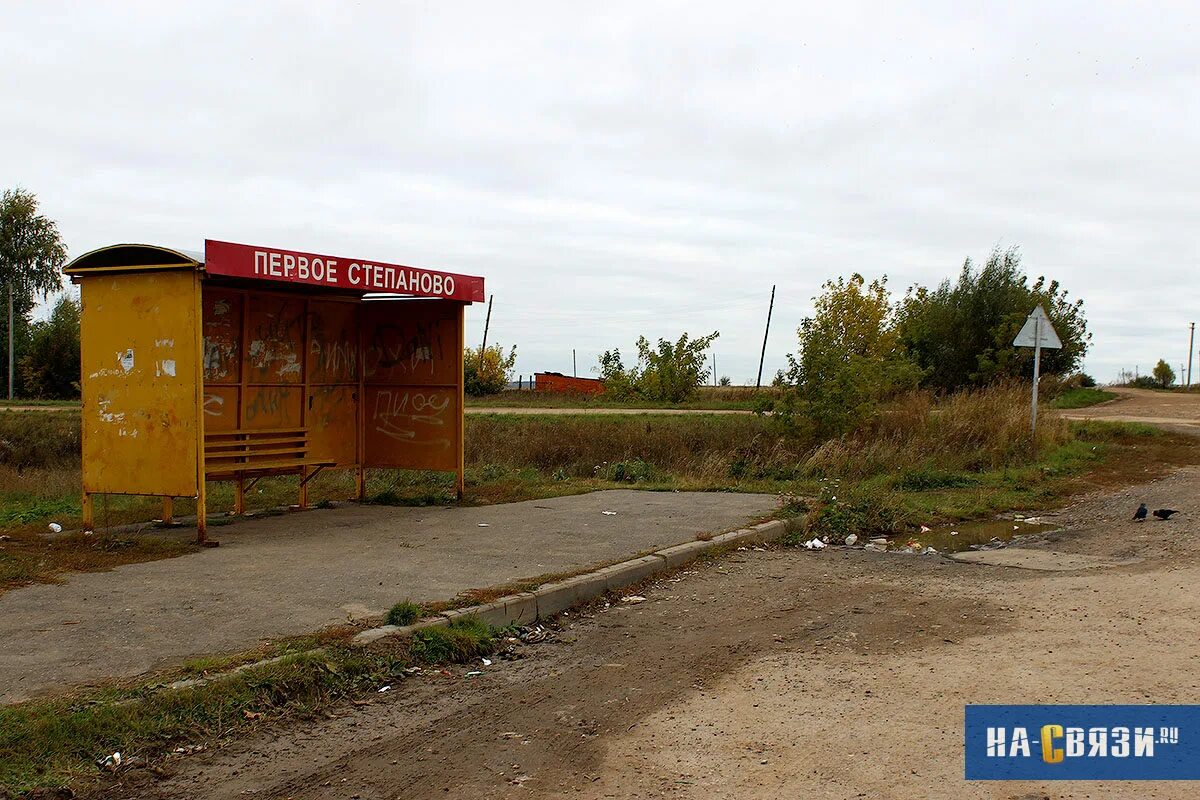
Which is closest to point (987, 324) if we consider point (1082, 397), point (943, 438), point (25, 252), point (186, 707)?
point (1082, 397)

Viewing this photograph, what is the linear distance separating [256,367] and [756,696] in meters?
7.56

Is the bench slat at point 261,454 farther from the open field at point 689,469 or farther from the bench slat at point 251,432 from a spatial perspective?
the open field at point 689,469

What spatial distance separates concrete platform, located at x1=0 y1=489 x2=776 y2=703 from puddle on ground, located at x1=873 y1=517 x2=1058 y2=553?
6.03 feet

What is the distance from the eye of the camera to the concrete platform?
18.2 feet

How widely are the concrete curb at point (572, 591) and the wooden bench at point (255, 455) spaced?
14.3 ft

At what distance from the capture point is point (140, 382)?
9117 millimetres

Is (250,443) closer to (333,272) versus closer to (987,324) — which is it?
(333,272)

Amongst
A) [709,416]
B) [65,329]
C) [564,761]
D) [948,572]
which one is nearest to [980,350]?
[709,416]

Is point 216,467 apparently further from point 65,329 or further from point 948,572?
point 65,329

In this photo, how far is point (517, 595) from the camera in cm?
700

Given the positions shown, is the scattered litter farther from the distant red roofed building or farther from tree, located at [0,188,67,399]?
tree, located at [0,188,67,399]

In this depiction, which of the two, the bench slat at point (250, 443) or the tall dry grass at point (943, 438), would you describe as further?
the tall dry grass at point (943, 438)

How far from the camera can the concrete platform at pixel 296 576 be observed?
18.2 ft

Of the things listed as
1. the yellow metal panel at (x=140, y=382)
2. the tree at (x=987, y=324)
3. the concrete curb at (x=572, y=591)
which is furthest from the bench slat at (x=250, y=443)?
the tree at (x=987, y=324)
